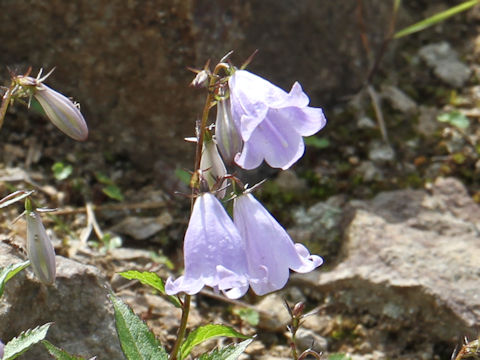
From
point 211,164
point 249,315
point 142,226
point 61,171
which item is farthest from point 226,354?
point 61,171

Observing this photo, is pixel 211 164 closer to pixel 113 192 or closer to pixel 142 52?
pixel 113 192

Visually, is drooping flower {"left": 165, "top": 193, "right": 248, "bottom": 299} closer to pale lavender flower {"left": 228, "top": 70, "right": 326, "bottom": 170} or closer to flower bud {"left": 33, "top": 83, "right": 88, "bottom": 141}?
pale lavender flower {"left": 228, "top": 70, "right": 326, "bottom": 170}

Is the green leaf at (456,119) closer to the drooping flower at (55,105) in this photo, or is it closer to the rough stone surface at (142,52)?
the rough stone surface at (142,52)

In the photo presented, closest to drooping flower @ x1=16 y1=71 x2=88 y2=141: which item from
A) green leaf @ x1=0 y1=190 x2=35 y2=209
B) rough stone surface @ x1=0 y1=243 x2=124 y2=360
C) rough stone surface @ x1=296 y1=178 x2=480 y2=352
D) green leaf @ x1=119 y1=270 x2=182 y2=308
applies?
green leaf @ x1=0 y1=190 x2=35 y2=209

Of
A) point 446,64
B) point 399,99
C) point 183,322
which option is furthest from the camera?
point 446,64

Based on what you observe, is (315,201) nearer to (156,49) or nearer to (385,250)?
(385,250)

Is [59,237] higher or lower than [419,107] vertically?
lower

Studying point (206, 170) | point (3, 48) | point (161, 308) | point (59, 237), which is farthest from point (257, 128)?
point (3, 48)
